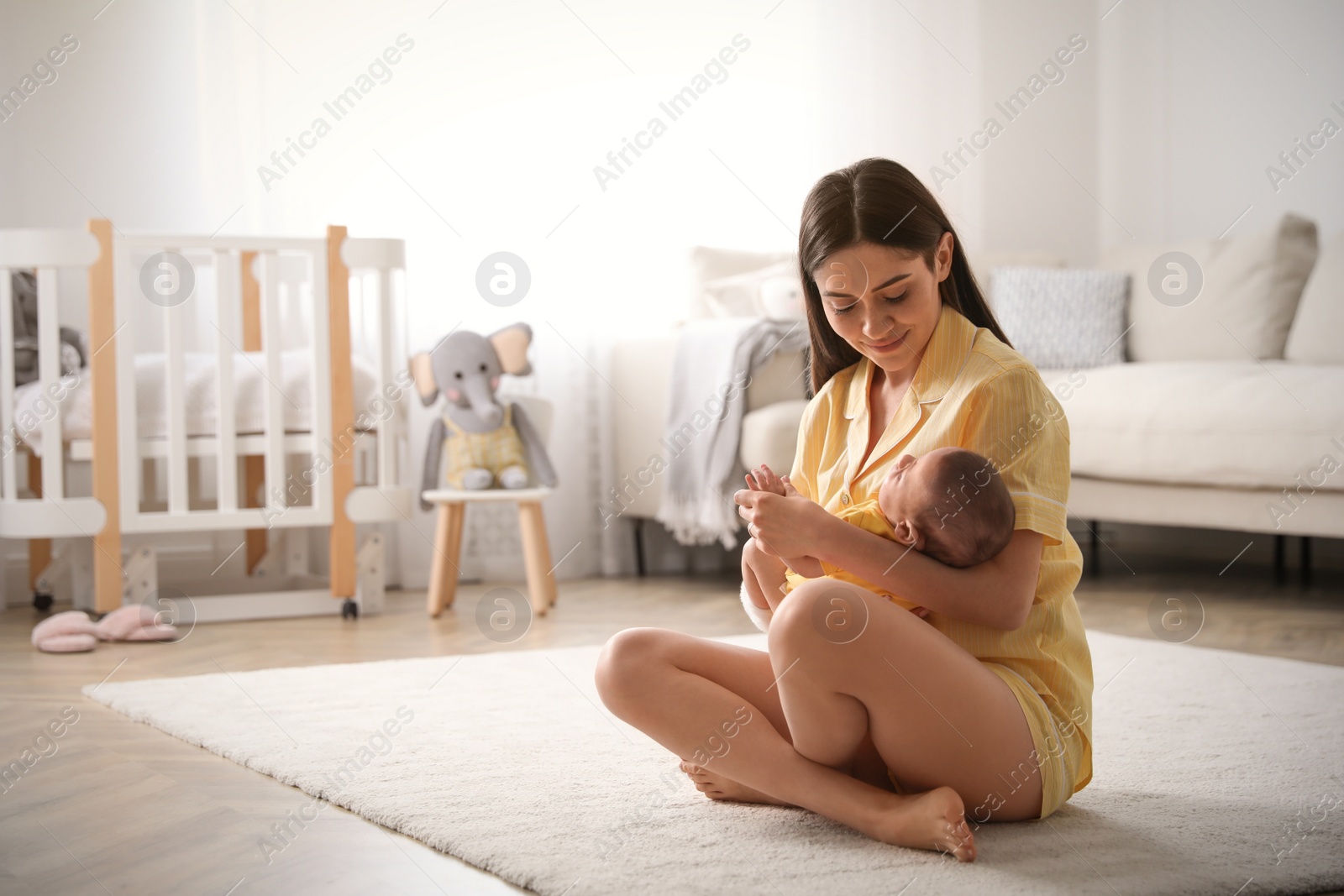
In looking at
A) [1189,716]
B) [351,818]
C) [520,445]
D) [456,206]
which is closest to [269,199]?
[456,206]

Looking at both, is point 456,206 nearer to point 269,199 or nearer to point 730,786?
point 269,199

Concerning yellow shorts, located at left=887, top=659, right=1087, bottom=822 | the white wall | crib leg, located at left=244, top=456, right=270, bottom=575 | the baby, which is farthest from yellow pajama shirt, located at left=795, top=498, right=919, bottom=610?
the white wall

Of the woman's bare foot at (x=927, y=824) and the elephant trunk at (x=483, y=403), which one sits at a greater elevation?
the elephant trunk at (x=483, y=403)

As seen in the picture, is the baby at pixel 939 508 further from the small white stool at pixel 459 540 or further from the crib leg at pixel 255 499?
the crib leg at pixel 255 499

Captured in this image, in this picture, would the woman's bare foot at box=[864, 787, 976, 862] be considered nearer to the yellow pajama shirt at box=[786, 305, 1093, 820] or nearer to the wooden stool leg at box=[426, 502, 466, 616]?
the yellow pajama shirt at box=[786, 305, 1093, 820]

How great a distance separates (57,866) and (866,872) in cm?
71

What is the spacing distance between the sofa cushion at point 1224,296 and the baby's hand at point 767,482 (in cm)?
246

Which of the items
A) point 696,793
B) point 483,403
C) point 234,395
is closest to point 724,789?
point 696,793

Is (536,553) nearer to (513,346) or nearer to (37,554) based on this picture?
(513,346)

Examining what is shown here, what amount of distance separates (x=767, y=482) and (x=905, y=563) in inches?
5.5

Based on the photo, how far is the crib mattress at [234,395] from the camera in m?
2.70

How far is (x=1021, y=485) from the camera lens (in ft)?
3.50

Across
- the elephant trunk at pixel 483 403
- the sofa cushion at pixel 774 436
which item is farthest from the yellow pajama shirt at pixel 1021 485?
the elephant trunk at pixel 483 403

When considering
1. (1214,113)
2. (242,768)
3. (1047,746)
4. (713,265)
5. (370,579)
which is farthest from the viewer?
(1214,113)
